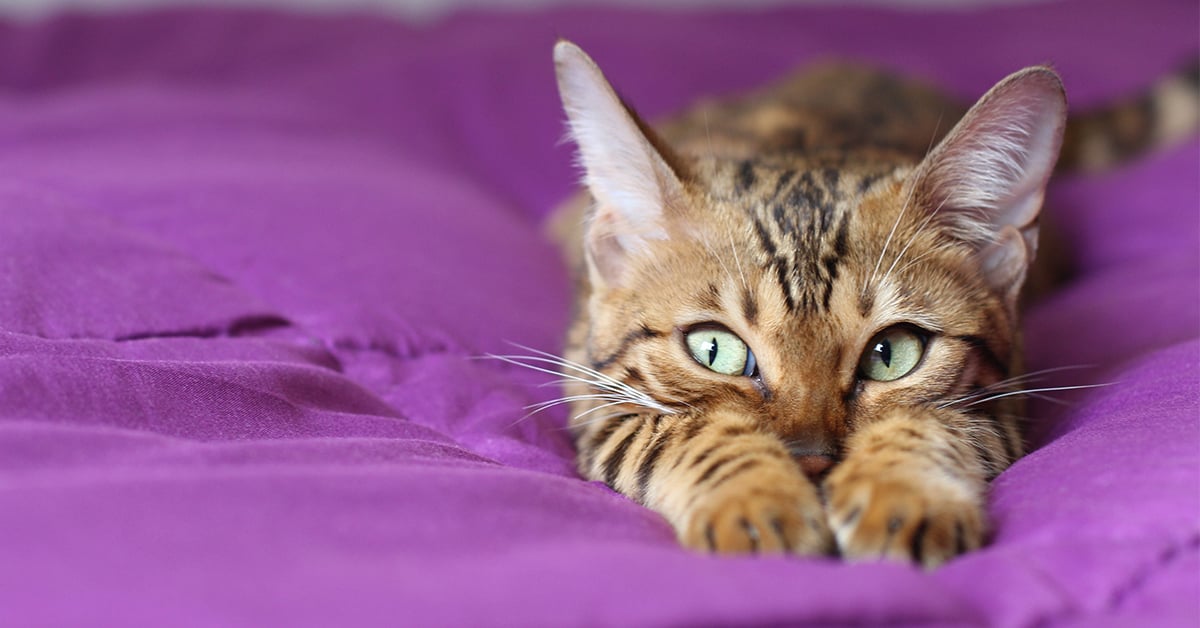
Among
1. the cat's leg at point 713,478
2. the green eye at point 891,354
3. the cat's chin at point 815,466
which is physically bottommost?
the cat's leg at point 713,478

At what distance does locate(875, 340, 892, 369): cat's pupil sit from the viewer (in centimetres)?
122

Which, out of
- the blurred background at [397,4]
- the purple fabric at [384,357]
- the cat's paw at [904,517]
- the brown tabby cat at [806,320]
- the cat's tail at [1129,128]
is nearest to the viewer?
the purple fabric at [384,357]

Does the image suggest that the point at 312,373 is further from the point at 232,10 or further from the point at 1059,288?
the point at 232,10

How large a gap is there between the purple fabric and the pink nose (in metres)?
0.19

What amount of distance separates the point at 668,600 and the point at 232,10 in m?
2.94

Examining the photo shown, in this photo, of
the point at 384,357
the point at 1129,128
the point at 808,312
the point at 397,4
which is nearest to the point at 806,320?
the point at 808,312

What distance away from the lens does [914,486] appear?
3.24 ft

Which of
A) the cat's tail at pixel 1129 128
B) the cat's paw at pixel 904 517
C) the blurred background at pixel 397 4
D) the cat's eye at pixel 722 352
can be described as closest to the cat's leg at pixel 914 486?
the cat's paw at pixel 904 517

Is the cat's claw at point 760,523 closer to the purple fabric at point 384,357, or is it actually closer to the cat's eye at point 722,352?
the purple fabric at point 384,357

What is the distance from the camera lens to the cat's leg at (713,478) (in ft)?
3.09

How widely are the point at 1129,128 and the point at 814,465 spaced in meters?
1.94

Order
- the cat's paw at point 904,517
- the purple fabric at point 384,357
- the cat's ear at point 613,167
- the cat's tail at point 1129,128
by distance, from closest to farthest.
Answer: the purple fabric at point 384,357 → the cat's paw at point 904,517 → the cat's ear at point 613,167 → the cat's tail at point 1129,128

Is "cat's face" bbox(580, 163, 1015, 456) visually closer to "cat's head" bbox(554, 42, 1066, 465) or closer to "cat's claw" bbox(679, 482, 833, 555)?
"cat's head" bbox(554, 42, 1066, 465)

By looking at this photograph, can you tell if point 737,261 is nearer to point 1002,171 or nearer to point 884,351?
point 884,351
